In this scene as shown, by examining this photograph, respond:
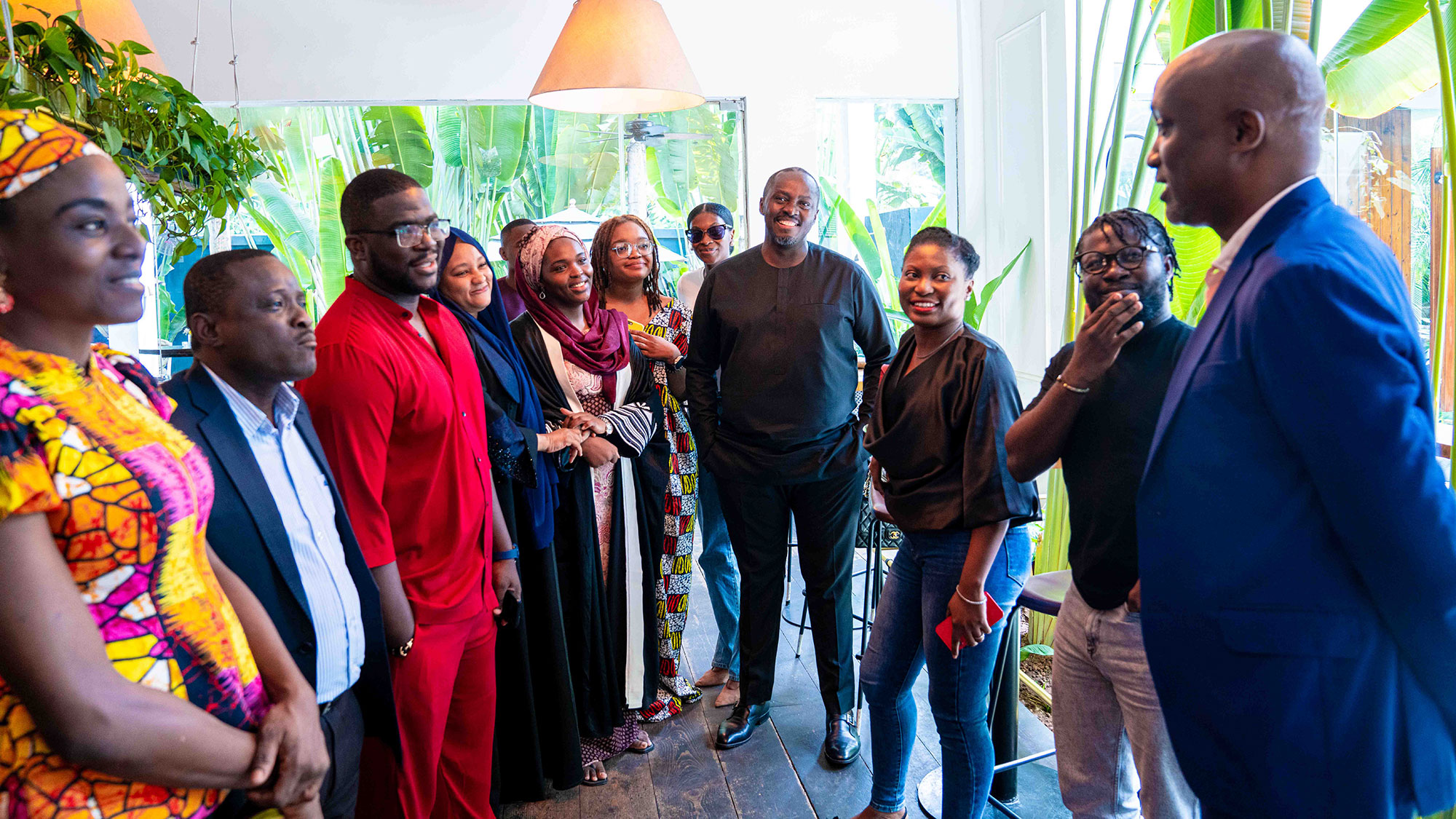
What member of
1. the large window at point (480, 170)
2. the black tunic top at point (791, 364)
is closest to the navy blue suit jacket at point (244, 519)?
the black tunic top at point (791, 364)

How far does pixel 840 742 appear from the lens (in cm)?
290

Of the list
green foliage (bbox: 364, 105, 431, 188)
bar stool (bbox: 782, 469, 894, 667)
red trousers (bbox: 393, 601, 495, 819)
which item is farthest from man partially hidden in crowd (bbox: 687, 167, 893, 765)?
green foliage (bbox: 364, 105, 431, 188)

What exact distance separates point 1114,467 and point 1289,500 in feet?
1.79

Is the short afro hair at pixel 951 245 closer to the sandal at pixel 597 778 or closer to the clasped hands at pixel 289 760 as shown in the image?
the clasped hands at pixel 289 760

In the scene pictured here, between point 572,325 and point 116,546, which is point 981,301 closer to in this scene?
point 572,325

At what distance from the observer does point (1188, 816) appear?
163 centimetres

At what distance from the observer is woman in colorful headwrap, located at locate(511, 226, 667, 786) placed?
279 cm

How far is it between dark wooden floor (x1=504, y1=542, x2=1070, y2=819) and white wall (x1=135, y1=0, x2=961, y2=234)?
337 cm

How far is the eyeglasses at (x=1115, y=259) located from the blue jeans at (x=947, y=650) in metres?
0.69

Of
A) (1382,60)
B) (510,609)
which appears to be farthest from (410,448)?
(1382,60)

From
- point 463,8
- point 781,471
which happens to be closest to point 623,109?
point 781,471

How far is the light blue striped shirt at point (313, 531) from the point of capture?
4.89ft

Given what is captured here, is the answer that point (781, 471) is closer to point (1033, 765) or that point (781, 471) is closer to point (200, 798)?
point (1033, 765)

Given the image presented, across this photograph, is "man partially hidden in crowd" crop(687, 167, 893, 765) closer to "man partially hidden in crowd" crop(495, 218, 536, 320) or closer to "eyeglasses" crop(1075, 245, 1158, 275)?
"man partially hidden in crowd" crop(495, 218, 536, 320)
